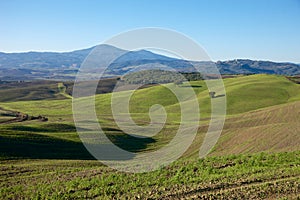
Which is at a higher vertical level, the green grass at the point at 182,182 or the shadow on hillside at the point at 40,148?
the green grass at the point at 182,182

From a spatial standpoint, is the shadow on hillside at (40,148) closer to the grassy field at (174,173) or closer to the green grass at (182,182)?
the grassy field at (174,173)

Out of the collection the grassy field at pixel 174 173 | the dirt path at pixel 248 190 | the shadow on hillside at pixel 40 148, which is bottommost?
the shadow on hillside at pixel 40 148

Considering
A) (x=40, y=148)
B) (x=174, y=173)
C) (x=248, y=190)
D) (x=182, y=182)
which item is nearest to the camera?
(x=248, y=190)

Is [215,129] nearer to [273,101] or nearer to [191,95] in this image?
[273,101]

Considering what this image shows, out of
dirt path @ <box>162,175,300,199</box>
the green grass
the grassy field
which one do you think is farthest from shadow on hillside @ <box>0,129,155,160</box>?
dirt path @ <box>162,175,300,199</box>

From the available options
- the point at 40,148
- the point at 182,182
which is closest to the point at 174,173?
the point at 182,182

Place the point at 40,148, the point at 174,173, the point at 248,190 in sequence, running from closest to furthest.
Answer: the point at 248,190
the point at 174,173
the point at 40,148

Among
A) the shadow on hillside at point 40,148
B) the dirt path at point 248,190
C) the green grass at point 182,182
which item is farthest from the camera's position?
the shadow on hillside at point 40,148

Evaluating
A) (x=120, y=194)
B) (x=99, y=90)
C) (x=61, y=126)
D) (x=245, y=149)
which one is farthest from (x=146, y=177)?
(x=99, y=90)

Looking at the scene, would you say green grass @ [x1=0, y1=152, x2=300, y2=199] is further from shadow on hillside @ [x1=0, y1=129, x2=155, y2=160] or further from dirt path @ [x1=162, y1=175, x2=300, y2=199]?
shadow on hillside @ [x1=0, y1=129, x2=155, y2=160]

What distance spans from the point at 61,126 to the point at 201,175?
48.2 metres

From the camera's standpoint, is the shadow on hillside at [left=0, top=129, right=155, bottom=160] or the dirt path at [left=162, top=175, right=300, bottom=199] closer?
the dirt path at [left=162, top=175, right=300, bottom=199]

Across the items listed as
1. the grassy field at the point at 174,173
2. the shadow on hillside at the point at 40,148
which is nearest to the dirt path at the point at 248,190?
the grassy field at the point at 174,173

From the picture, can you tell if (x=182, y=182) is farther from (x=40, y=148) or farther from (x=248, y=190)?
(x=40, y=148)
